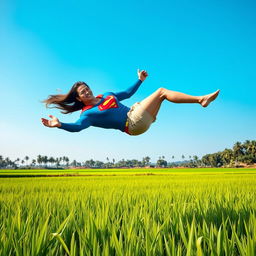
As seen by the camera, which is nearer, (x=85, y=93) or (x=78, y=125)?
Result: (x=78, y=125)

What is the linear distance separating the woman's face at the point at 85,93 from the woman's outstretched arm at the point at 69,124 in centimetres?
40

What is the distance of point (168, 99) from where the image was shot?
3430 millimetres

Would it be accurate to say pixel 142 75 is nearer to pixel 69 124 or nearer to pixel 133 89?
pixel 133 89

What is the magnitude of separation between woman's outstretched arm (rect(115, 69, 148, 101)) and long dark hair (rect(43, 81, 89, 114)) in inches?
24.6

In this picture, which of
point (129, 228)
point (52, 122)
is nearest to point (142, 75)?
point (52, 122)

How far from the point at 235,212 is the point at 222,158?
12182cm

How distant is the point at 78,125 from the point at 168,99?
1.26m

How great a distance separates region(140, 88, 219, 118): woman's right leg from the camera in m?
3.36

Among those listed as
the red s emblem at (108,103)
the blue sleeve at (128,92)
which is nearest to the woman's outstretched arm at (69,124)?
the red s emblem at (108,103)

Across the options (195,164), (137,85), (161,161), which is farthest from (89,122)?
(161,161)

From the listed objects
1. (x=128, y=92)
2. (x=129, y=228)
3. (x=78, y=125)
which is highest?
(x=128, y=92)

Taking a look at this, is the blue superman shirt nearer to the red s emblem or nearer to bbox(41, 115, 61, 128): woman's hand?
the red s emblem

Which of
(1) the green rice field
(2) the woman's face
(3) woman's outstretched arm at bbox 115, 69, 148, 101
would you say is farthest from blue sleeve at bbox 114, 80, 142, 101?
(1) the green rice field

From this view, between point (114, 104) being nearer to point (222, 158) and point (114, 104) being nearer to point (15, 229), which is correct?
point (15, 229)
